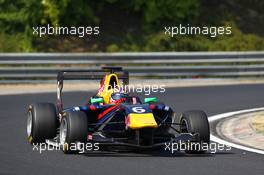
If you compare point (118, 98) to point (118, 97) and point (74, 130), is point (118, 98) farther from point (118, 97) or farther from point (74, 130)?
point (74, 130)

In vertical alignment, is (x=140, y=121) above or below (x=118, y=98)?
below

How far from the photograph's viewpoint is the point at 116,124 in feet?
42.4

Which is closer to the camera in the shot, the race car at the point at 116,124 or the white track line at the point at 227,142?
the race car at the point at 116,124

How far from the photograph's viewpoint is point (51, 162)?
11797 mm

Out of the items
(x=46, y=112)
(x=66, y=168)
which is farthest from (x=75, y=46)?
(x=66, y=168)

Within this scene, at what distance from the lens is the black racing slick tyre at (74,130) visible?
40.3ft

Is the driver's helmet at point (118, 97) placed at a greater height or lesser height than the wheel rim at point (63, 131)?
greater
